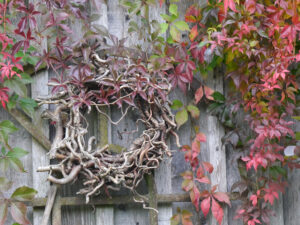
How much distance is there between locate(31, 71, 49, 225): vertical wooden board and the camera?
2.30 m

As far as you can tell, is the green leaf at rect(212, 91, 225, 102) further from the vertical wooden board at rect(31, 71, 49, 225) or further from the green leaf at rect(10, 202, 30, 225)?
the green leaf at rect(10, 202, 30, 225)

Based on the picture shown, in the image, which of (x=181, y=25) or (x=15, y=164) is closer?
(x=15, y=164)

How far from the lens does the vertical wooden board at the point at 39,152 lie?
2.30 m

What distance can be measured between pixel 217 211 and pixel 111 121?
0.71 m

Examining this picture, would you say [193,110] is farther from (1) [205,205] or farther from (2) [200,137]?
(1) [205,205]

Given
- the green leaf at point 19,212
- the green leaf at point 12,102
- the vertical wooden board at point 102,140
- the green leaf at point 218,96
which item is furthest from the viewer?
the green leaf at point 218,96

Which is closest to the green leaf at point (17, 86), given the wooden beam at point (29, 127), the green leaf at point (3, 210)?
the wooden beam at point (29, 127)

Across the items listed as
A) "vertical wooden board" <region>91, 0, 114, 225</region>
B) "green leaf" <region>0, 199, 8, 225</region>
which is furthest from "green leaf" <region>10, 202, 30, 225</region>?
"vertical wooden board" <region>91, 0, 114, 225</region>

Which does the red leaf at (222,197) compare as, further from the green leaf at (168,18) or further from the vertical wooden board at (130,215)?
the green leaf at (168,18)

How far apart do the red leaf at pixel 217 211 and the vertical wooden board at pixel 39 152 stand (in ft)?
2.77

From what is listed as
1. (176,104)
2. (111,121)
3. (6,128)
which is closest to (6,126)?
(6,128)

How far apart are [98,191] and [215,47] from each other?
2.96 feet

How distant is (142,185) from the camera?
2391 millimetres

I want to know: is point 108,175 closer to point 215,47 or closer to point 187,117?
point 187,117
